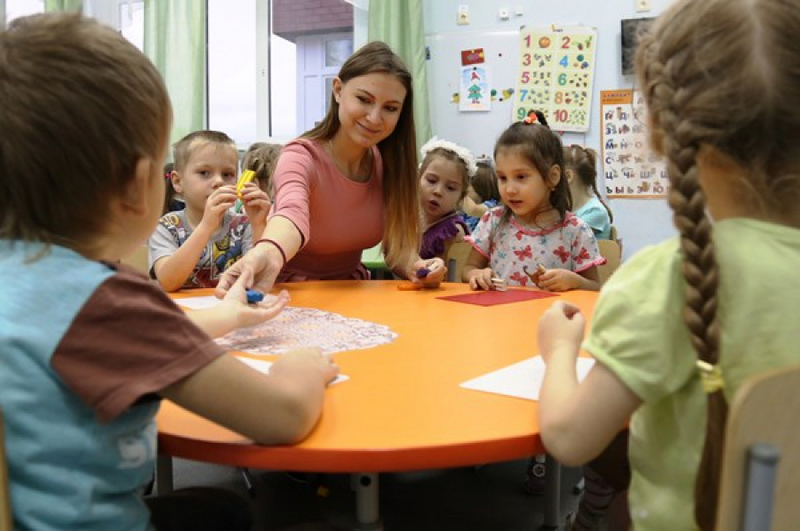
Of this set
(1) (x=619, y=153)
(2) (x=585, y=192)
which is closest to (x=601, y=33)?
(1) (x=619, y=153)

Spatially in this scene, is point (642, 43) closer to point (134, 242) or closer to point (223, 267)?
point (134, 242)

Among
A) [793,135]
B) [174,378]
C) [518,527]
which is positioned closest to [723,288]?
[793,135]

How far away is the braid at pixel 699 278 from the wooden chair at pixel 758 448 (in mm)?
68

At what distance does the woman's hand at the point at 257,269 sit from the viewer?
4.18 feet

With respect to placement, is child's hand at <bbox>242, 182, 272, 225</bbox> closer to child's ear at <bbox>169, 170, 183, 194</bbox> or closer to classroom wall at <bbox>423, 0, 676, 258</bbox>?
child's ear at <bbox>169, 170, 183, 194</bbox>

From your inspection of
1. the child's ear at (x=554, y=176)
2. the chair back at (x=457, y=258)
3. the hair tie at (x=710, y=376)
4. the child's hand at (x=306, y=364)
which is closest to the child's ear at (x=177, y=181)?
the chair back at (x=457, y=258)

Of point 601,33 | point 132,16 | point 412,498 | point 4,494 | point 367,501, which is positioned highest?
point 132,16

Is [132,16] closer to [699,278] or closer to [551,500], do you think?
[551,500]

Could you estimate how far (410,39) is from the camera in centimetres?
392

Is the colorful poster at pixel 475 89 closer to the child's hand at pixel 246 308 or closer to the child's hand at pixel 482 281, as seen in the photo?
Answer: the child's hand at pixel 482 281

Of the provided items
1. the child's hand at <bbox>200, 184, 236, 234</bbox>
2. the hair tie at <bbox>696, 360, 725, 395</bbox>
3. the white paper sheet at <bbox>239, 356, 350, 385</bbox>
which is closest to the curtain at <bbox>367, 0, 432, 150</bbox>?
the child's hand at <bbox>200, 184, 236, 234</bbox>

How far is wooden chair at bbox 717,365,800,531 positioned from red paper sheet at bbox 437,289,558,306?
3.04 ft

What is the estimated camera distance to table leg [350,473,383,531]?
2.76ft

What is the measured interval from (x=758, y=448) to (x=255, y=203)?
1.41 meters
